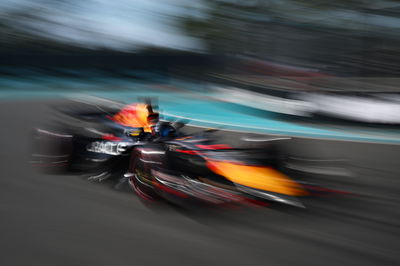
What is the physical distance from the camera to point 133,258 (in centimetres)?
210

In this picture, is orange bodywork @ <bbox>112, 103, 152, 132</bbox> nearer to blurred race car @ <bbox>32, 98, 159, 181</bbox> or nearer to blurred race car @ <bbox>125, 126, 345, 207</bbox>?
blurred race car @ <bbox>32, 98, 159, 181</bbox>

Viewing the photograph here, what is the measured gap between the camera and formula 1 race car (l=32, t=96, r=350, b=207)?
9.04ft

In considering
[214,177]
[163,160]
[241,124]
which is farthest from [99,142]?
[241,124]

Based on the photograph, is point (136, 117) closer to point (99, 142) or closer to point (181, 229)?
point (99, 142)

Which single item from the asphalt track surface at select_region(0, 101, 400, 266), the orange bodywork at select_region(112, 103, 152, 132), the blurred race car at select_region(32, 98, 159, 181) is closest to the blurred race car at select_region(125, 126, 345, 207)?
the asphalt track surface at select_region(0, 101, 400, 266)

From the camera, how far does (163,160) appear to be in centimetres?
288

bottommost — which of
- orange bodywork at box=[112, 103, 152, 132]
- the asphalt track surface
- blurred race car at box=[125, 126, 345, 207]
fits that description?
the asphalt track surface

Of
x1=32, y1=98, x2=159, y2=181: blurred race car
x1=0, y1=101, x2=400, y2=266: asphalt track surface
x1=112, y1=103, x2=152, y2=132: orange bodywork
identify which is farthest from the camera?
x1=112, y1=103, x2=152, y2=132: orange bodywork

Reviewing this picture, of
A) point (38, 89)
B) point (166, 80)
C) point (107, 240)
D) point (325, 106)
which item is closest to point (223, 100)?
point (325, 106)

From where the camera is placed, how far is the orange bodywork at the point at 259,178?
273cm

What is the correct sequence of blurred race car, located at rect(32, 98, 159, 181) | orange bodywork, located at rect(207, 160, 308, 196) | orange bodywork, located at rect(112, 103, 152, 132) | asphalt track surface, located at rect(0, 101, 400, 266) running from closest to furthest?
1. asphalt track surface, located at rect(0, 101, 400, 266)
2. orange bodywork, located at rect(207, 160, 308, 196)
3. blurred race car, located at rect(32, 98, 159, 181)
4. orange bodywork, located at rect(112, 103, 152, 132)

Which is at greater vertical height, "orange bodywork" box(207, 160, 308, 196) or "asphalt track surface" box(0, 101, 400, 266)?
"orange bodywork" box(207, 160, 308, 196)

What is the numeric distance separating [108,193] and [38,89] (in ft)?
37.3

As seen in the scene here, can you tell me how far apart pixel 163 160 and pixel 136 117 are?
72 cm
